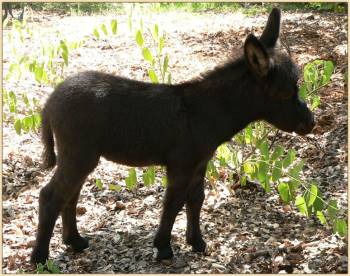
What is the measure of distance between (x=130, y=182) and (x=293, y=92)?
195 centimetres

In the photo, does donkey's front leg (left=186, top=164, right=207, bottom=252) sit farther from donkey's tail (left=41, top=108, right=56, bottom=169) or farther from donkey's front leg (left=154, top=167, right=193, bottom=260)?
donkey's tail (left=41, top=108, right=56, bottom=169)

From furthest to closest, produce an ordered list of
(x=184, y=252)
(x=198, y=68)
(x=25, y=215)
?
(x=198, y=68)
(x=25, y=215)
(x=184, y=252)

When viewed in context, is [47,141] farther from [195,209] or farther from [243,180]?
[243,180]

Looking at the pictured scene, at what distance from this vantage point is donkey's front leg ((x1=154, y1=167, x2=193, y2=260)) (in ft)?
13.9

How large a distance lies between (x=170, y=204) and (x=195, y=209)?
459mm

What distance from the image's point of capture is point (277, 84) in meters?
4.25

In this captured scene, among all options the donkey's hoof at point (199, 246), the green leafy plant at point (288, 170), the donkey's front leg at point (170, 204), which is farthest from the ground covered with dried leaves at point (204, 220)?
the green leafy plant at point (288, 170)

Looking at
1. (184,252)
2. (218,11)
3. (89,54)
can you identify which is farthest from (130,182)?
(218,11)

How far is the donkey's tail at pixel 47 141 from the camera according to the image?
4398 mm

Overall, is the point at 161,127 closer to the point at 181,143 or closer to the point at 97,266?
the point at 181,143

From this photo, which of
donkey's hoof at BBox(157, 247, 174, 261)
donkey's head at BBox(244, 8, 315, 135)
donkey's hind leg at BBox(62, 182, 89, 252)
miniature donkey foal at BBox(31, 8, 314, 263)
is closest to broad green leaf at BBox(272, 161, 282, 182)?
donkey's head at BBox(244, 8, 315, 135)

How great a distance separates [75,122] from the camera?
13.3 ft

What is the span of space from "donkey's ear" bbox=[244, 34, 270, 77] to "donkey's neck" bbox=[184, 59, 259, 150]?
0.45 feet

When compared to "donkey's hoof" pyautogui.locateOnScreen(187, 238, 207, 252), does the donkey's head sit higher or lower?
higher
